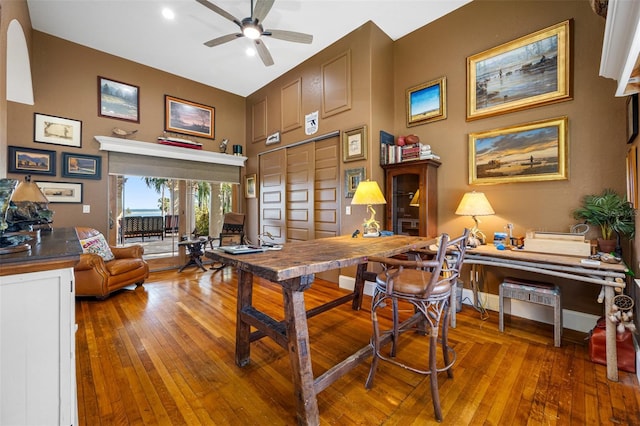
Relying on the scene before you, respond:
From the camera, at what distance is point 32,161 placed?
3.61 m

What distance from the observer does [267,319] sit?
1662mm

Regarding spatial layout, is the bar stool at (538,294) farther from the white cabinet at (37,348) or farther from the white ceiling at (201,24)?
the white ceiling at (201,24)

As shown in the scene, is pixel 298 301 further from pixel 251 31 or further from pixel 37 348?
pixel 251 31

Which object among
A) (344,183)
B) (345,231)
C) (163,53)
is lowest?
(345,231)

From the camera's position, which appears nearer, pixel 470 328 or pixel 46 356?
pixel 46 356

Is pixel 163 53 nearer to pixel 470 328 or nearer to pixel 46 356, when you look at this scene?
pixel 46 356

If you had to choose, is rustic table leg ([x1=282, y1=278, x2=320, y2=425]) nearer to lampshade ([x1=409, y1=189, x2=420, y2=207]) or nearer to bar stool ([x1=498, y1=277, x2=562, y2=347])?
bar stool ([x1=498, y1=277, x2=562, y2=347])

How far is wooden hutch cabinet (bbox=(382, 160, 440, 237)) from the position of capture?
122 inches

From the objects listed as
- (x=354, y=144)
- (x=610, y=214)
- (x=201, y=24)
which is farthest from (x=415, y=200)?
(x=201, y=24)

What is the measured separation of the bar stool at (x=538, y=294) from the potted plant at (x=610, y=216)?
20.8 inches

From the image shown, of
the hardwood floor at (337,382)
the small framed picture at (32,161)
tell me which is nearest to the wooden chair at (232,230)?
the hardwood floor at (337,382)

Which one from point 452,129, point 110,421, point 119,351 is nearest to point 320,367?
point 110,421

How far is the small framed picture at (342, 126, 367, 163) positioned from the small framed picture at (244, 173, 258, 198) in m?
2.43

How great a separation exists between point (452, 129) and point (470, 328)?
2.25 m
